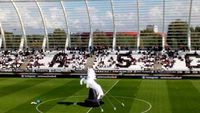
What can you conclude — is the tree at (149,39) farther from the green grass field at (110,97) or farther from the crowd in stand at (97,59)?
the green grass field at (110,97)

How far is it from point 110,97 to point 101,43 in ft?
82.0

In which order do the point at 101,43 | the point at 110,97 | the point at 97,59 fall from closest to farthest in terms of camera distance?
1. the point at 110,97
2. the point at 101,43
3. the point at 97,59

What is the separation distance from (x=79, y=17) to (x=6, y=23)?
1092 cm

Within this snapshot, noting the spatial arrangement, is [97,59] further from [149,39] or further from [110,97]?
[110,97]

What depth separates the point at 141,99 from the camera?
28.8m

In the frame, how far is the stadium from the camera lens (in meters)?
44.8

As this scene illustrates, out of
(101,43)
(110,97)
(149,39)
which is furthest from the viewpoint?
(101,43)

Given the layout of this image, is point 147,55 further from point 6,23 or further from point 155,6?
point 6,23

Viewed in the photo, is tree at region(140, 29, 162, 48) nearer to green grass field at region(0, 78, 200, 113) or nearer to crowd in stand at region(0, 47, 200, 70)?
crowd in stand at region(0, 47, 200, 70)

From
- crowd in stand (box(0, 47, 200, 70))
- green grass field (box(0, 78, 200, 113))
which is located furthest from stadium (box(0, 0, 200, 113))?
green grass field (box(0, 78, 200, 113))

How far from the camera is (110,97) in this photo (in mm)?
29797

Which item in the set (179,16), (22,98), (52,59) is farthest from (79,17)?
(22,98)

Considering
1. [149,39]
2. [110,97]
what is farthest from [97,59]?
[110,97]

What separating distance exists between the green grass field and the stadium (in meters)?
0.78
